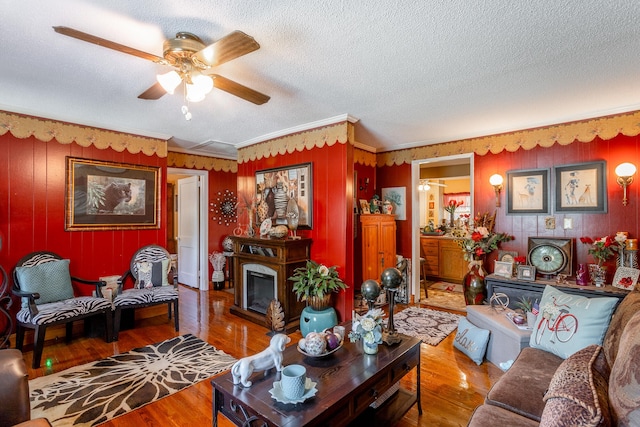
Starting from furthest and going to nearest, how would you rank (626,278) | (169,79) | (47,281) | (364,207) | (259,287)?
(364,207) < (259,287) < (47,281) < (626,278) < (169,79)

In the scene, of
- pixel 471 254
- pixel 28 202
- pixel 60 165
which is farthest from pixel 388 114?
pixel 28 202

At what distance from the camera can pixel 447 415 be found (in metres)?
2.14

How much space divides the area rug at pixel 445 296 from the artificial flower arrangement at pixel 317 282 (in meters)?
2.01

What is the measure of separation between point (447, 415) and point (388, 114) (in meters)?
2.83

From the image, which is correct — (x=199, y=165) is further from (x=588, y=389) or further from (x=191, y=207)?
(x=588, y=389)

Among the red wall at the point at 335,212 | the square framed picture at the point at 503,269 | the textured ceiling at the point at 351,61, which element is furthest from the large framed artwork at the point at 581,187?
the red wall at the point at 335,212

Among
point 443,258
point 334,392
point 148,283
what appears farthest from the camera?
point 443,258

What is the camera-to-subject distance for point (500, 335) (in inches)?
109

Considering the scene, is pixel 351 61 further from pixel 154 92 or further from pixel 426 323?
pixel 426 323

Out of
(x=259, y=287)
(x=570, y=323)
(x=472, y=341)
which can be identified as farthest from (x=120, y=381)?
(x=570, y=323)

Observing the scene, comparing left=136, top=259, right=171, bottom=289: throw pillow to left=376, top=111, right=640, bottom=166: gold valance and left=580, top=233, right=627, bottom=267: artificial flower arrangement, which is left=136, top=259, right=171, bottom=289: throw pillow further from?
left=580, top=233, right=627, bottom=267: artificial flower arrangement

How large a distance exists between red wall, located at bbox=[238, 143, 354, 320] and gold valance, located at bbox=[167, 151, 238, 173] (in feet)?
7.81

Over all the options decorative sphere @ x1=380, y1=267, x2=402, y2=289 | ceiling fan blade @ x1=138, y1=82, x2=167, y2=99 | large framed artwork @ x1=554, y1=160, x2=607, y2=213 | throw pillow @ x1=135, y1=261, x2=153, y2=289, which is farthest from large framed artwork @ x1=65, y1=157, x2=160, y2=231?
large framed artwork @ x1=554, y1=160, x2=607, y2=213

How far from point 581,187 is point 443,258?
2945mm
